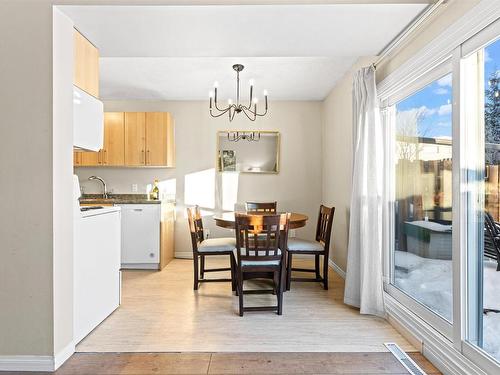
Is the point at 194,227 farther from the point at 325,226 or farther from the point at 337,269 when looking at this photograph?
the point at 337,269

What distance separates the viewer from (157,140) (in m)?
4.75

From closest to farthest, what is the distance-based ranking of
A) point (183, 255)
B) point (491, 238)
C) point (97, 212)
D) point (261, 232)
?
1. point (491, 238)
2. point (97, 212)
3. point (261, 232)
4. point (183, 255)

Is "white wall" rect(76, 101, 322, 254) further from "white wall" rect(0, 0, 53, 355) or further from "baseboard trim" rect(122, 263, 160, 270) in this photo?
"white wall" rect(0, 0, 53, 355)

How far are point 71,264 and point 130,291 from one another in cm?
142

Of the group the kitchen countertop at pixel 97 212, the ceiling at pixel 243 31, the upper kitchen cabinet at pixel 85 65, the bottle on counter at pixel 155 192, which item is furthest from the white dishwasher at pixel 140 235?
the upper kitchen cabinet at pixel 85 65

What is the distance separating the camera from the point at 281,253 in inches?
111

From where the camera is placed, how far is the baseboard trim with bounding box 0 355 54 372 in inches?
77.8

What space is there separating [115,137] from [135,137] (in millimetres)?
297

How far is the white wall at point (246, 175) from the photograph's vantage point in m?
5.09

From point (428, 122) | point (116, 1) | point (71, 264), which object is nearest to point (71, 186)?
point (71, 264)

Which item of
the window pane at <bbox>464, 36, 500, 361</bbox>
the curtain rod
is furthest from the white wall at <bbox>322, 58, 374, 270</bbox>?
the window pane at <bbox>464, 36, 500, 361</bbox>

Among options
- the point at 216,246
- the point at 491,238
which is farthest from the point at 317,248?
the point at 491,238

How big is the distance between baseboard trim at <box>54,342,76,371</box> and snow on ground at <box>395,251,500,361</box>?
2.46 metres

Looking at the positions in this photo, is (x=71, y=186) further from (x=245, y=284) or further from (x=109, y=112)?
(x=109, y=112)
